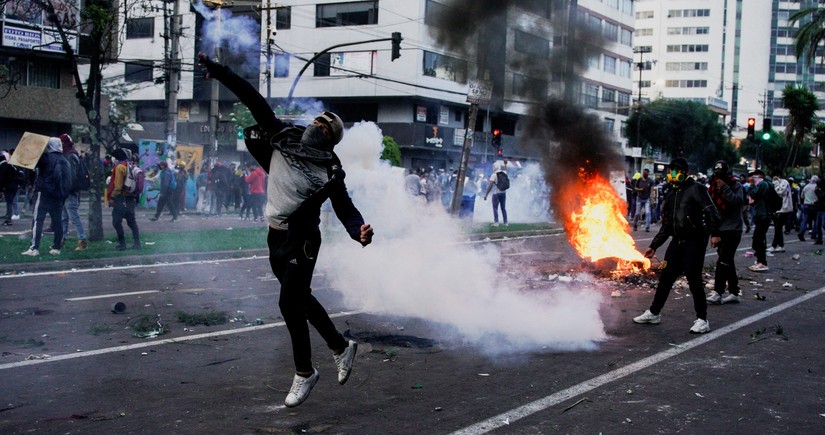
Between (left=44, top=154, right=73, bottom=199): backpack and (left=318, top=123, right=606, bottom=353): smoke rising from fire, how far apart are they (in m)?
5.07

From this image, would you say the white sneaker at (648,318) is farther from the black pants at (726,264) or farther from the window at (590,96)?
the window at (590,96)

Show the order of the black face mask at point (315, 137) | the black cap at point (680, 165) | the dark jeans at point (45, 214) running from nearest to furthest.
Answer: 1. the black face mask at point (315, 137)
2. the black cap at point (680, 165)
3. the dark jeans at point (45, 214)

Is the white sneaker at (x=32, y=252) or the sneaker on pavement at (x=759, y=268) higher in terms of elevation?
the white sneaker at (x=32, y=252)

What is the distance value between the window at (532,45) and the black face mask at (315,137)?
7.92 m

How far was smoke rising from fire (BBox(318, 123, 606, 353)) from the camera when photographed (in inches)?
286

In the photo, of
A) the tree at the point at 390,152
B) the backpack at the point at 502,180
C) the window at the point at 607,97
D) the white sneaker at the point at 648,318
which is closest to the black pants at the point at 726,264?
the white sneaker at the point at 648,318

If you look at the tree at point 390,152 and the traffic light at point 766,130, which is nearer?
the tree at point 390,152

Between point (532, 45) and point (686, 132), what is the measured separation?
176ft

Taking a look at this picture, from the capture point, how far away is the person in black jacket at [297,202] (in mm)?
4852

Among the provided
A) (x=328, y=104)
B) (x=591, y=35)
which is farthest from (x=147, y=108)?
(x=591, y=35)

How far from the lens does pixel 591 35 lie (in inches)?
515

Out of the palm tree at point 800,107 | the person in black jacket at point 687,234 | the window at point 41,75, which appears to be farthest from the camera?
the palm tree at point 800,107

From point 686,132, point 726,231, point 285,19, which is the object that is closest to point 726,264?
point 726,231

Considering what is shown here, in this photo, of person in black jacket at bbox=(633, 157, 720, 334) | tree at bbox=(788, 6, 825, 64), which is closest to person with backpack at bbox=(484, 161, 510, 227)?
person in black jacket at bbox=(633, 157, 720, 334)
